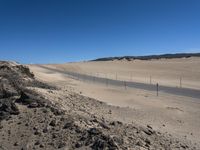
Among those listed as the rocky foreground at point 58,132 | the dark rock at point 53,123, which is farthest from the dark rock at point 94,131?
the dark rock at point 53,123

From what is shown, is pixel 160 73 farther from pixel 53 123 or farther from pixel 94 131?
pixel 94 131

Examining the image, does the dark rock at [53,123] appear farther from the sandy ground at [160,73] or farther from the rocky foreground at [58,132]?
the sandy ground at [160,73]

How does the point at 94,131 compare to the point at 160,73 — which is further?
the point at 160,73

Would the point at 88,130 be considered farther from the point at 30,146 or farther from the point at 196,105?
the point at 196,105

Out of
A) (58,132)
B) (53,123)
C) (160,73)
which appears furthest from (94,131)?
(160,73)

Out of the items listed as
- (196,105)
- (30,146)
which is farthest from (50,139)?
(196,105)

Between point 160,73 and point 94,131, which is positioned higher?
point 94,131

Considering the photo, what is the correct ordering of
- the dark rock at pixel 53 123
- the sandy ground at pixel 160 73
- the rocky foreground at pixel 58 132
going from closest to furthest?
the rocky foreground at pixel 58 132, the dark rock at pixel 53 123, the sandy ground at pixel 160 73

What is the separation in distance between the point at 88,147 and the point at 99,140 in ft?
1.05

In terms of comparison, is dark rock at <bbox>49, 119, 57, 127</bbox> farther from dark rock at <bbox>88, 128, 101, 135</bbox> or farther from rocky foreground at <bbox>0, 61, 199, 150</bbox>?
dark rock at <bbox>88, 128, 101, 135</bbox>

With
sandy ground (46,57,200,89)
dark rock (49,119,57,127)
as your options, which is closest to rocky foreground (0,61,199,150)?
dark rock (49,119,57,127)

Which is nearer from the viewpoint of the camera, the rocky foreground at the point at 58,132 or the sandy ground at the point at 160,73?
the rocky foreground at the point at 58,132

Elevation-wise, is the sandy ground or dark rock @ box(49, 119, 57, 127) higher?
dark rock @ box(49, 119, 57, 127)

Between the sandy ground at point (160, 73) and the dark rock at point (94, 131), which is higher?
the dark rock at point (94, 131)
